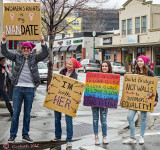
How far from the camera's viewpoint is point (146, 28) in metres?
40.6

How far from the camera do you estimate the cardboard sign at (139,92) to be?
776cm

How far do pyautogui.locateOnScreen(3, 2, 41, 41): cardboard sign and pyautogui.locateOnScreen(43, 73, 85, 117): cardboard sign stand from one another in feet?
3.88

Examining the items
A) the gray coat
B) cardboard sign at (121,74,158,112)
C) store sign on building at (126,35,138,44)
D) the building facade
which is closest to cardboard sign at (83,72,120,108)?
cardboard sign at (121,74,158,112)

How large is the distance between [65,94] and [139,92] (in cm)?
157

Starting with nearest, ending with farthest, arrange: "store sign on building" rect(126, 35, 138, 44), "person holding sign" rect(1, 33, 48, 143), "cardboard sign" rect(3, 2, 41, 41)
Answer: "person holding sign" rect(1, 33, 48, 143) < "cardboard sign" rect(3, 2, 41, 41) < "store sign on building" rect(126, 35, 138, 44)

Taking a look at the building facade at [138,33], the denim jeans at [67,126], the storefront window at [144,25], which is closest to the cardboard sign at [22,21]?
the denim jeans at [67,126]

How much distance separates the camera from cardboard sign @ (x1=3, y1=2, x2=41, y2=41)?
8133mm

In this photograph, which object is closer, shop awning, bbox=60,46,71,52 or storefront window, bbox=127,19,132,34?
storefront window, bbox=127,19,132,34

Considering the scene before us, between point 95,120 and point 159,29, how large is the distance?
31.5 m

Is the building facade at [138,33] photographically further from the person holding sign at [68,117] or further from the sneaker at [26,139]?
the sneaker at [26,139]

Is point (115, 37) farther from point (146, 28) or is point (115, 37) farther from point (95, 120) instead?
point (95, 120)

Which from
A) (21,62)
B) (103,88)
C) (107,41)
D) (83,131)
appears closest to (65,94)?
(103,88)

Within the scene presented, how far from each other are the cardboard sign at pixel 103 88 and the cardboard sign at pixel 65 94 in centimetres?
28

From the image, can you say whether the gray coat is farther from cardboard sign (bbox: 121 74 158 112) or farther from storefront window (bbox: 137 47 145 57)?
storefront window (bbox: 137 47 145 57)
